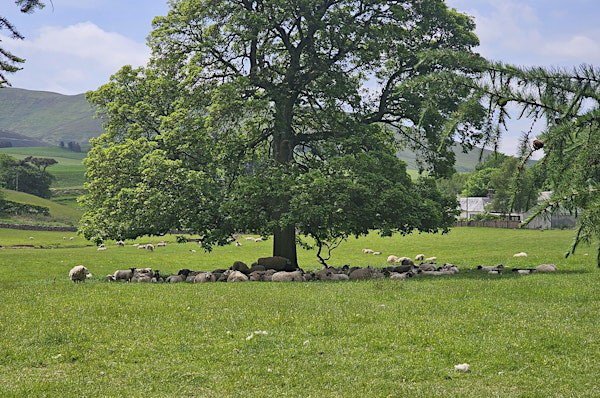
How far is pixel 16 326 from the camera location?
14711 millimetres

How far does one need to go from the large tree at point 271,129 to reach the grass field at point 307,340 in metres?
6.90

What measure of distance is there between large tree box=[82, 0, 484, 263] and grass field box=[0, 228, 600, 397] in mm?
6902

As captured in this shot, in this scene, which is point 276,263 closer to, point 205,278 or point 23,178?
point 205,278

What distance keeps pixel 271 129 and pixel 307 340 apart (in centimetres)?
2114

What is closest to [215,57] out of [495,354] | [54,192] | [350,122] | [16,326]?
[350,122]

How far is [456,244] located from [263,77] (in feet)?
103

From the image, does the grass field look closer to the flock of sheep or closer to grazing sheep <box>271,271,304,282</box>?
grazing sheep <box>271,271,304,282</box>

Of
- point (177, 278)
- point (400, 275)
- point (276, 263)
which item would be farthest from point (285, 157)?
point (400, 275)

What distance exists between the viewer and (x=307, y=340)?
42.8 ft

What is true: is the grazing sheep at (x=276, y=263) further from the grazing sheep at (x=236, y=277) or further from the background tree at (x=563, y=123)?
the background tree at (x=563, y=123)

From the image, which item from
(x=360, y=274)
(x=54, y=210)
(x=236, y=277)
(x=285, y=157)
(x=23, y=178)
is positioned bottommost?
(x=236, y=277)

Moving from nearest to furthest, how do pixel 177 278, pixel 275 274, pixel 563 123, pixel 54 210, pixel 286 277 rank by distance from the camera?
pixel 563 123 → pixel 286 277 → pixel 275 274 → pixel 177 278 → pixel 54 210

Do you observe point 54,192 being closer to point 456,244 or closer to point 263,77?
point 456,244

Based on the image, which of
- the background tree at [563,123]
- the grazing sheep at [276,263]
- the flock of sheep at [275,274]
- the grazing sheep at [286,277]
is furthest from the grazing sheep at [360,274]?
the background tree at [563,123]
